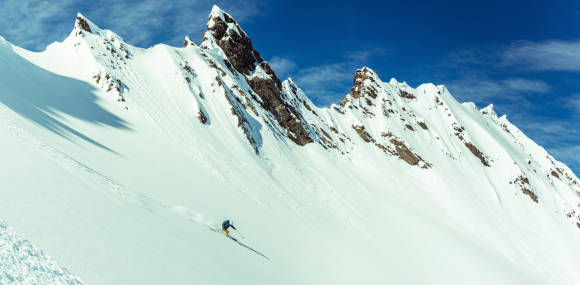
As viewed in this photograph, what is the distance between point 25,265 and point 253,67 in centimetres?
5856

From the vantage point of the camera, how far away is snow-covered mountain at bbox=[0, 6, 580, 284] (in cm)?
961

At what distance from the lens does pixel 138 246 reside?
952 cm

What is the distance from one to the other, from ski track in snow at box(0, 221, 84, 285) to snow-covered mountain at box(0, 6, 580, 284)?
3 centimetres

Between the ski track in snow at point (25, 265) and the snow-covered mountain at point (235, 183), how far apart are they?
3 cm

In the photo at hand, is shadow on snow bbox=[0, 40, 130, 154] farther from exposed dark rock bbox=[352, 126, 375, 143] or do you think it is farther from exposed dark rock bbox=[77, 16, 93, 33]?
exposed dark rock bbox=[352, 126, 375, 143]

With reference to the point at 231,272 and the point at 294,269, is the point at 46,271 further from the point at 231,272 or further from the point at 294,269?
the point at 294,269

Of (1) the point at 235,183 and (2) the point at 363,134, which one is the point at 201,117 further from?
(2) the point at 363,134

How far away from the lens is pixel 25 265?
6.30 metres

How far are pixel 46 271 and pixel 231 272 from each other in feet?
21.5

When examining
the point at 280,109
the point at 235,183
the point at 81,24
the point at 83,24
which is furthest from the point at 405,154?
the point at 81,24

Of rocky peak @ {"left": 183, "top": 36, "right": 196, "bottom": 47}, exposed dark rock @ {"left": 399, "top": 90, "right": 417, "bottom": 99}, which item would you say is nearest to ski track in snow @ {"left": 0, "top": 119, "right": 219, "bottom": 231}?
rocky peak @ {"left": 183, "top": 36, "right": 196, "bottom": 47}

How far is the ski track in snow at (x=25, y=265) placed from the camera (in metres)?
6.00

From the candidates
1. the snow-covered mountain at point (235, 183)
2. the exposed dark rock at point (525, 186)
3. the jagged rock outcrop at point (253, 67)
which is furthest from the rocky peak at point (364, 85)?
the exposed dark rock at point (525, 186)

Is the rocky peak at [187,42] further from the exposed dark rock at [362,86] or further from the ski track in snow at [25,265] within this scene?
the ski track in snow at [25,265]
